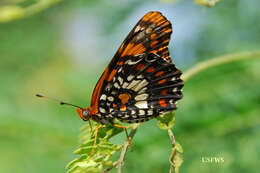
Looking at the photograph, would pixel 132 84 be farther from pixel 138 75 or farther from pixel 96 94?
pixel 96 94

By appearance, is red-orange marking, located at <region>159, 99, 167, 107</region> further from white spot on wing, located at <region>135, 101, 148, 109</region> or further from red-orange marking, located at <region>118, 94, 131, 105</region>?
red-orange marking, located at <region>118, 94, 131, 105</region>

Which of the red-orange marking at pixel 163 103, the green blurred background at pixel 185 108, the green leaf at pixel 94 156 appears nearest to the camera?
the green leaf at pixel 94 156

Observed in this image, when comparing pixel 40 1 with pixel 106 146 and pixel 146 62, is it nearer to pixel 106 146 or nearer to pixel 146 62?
pixel 146 62

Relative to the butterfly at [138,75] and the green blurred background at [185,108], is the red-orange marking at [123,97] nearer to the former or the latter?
the butterfly at [138,75]

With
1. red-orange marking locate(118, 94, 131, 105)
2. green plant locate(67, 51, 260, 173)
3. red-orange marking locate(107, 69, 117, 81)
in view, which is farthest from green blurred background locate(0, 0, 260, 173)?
green plant locate(67, 51, 260, 173)

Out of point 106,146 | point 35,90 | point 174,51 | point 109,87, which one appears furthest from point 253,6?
point 35,90

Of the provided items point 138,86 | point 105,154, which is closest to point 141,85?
point 138,86

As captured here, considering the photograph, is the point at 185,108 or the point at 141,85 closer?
the point at 141,85

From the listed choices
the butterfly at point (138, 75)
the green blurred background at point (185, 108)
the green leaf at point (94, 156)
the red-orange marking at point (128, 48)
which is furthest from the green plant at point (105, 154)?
the green blurred background at point (185, 108)
